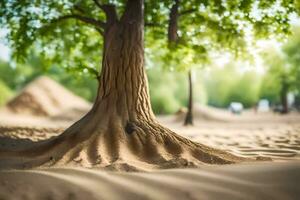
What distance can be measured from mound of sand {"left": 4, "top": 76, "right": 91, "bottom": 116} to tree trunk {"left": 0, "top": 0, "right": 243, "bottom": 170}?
20.3m

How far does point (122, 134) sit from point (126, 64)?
1.39 m

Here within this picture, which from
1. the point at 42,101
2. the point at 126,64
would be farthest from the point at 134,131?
the point at 42,101

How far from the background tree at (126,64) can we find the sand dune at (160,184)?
0.79 metres

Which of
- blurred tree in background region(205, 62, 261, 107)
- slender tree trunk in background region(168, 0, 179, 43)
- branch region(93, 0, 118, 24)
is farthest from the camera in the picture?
blurred tree in background region(205, 62, 261, 107)

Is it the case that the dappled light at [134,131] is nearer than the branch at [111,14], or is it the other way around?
the dappled light at [134,131]

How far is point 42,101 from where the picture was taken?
88.8 feet

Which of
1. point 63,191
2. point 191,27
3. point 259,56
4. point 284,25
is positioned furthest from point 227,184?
point 259,56

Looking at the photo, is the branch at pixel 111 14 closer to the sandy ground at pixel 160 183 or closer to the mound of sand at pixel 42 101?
the sandy ground at pixel 160 183

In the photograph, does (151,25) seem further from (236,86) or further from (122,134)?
(236,86)

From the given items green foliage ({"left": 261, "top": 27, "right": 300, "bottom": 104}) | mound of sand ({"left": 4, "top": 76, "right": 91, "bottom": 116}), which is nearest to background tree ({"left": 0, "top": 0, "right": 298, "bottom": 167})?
mound of sand ({"left": 4, "top": 76, "right": 91, "bottom": 116})

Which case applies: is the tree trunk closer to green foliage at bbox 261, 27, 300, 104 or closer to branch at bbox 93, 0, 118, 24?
branch at bbox 93, 0, 118, 24

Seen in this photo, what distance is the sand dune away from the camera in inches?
146

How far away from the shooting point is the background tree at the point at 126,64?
5691mm

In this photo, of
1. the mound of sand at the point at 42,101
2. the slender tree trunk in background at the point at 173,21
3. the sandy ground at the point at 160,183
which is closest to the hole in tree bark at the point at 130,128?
the sandy ground at the point at 160,183
